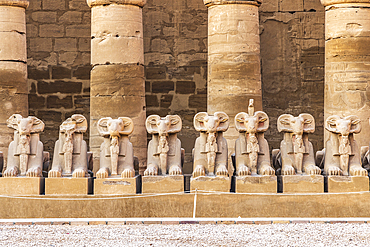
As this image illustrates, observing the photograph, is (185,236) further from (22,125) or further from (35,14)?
(35,14)

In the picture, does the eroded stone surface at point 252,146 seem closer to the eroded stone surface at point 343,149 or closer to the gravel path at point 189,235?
the eroded stone surface at point 343,149

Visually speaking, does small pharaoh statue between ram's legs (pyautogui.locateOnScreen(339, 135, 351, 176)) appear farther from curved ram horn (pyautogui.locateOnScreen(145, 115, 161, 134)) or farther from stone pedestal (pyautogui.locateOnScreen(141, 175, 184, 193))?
curved ram horn (pyautogui.locateOnScreen(145, 115, 161, 134))

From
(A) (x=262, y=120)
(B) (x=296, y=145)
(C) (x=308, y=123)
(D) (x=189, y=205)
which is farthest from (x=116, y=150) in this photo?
(C) (x=308, y=123)

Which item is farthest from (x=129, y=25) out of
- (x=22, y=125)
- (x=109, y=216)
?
(x=109, y=216)

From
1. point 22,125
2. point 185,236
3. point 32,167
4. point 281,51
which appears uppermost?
point 281,51

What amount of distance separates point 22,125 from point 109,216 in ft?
6.10

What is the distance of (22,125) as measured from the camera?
9.36 meters

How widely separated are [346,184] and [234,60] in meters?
4.11

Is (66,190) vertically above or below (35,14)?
below

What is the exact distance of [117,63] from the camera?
1259 cm

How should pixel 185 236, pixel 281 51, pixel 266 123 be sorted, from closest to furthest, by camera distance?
1. pixel 185 236
2. pixel 266 123
3. pixel 281 51

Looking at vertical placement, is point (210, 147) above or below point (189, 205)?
above

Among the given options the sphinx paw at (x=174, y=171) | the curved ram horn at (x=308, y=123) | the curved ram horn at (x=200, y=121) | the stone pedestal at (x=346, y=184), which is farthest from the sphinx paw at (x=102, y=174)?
the stone pedestal at (x=346, y=184)

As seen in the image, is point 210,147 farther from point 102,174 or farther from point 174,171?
point 102,174
